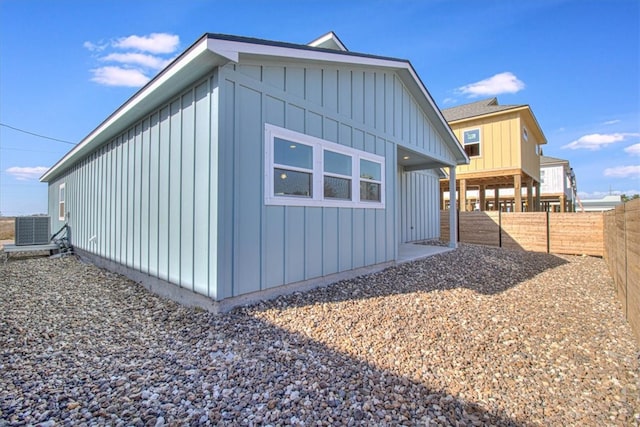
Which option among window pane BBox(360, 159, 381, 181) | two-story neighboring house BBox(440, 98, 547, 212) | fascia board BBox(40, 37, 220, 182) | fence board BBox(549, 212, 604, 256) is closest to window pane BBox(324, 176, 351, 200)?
window pane BBox(360, 159, 381, 181)

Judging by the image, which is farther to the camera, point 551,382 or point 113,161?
point 113,161

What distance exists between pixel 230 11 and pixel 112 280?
6.42m

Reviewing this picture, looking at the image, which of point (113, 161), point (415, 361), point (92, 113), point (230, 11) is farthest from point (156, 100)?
point (92, 113)

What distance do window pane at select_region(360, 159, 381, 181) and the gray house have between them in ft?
0.07

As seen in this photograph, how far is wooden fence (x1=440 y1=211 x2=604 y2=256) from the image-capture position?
9164 mm

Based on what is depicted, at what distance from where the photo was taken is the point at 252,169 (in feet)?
12.8

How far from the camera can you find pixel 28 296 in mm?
4500

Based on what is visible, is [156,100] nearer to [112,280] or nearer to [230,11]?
[112,280]

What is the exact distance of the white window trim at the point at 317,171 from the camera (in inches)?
161

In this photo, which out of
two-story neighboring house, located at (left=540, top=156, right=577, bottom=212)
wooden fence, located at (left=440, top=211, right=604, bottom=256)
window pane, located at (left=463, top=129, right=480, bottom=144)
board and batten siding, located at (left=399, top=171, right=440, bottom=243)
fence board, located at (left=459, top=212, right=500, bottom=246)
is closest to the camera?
wooden fence, located at (left=440, top=211, right=604, bottom=256)

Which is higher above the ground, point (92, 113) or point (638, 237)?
point (92, 113)

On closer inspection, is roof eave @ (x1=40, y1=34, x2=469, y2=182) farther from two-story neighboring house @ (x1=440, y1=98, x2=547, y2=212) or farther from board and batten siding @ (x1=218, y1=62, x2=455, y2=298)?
two-story neighboring house @ (x1=440, y1=98, x2=547, y2=212)

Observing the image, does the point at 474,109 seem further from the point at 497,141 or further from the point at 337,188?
the point at 337,188

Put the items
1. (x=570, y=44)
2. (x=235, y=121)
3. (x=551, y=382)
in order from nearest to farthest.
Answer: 1. (x=551, y=382)
2. (x=235, y=121)
3. (x=570, y=44)
